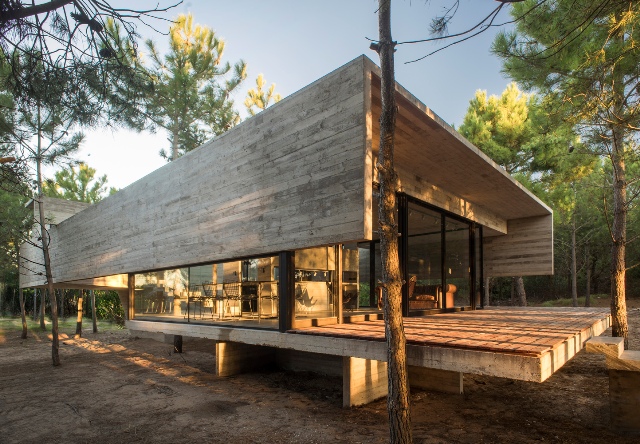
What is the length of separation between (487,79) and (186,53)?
11.8m

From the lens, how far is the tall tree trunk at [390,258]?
368 centimetres

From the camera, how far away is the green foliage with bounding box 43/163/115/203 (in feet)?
86.0

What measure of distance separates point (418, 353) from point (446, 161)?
4190 millimetres

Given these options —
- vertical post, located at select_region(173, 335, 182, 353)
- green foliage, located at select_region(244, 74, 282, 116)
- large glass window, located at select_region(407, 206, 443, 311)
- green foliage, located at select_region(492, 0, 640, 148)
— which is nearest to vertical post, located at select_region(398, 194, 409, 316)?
large glass window, located at select_region(407, 206, 443, 311)

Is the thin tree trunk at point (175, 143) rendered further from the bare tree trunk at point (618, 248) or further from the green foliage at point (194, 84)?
the bare tree trunk at point (618, 248)

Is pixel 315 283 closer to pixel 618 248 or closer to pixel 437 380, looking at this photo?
pixel 437 380

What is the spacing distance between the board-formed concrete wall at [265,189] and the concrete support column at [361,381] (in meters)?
1.98

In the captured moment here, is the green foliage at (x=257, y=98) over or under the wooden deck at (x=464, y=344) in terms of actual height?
over

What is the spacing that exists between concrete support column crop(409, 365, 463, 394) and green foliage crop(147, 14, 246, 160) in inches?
509

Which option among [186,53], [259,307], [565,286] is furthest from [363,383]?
[565,286]

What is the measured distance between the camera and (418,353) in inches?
175

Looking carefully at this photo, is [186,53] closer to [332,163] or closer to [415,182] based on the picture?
[415,182]

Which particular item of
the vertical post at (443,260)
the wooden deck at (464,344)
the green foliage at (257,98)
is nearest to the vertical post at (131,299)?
the wooden deck at (464,344)

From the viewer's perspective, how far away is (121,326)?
68.8ft
